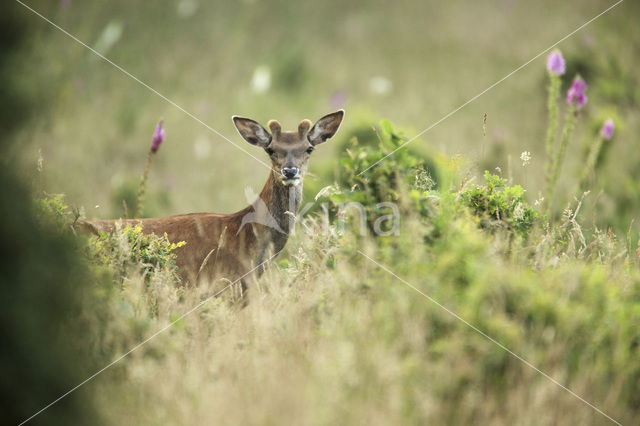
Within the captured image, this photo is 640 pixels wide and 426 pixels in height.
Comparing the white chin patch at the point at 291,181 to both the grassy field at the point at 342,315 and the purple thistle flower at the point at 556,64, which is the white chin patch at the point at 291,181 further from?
the purple thistle flower at the point at 556,64

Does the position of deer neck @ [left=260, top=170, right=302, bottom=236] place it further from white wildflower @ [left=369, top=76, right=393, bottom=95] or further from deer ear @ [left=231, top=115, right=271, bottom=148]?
white wildflower @ [left=369, top=76, right=393, bottom=95]

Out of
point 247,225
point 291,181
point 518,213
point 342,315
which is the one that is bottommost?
point 342,315

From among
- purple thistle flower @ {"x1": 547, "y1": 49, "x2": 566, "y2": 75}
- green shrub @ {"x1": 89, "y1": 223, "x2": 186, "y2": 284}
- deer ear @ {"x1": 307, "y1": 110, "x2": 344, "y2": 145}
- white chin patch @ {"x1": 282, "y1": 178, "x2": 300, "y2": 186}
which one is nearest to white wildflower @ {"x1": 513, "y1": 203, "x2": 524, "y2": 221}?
purple thistle flower @ {"x1": 547, "y1": 49, "x2": 566, "y2": 75}

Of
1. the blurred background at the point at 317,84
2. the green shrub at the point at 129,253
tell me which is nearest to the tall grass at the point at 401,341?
the green shrub at the point at 129,253

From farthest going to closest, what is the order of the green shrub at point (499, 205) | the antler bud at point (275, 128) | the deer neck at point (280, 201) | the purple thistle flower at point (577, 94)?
the antler bud at point (275, 128)
the deer neck at point (280, 201)
the purple thistle flower at point (577, 94)
the green shrub at point (499, 205)

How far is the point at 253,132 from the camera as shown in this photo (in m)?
7.81

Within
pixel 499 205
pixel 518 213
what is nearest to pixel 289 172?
pixel 499 205

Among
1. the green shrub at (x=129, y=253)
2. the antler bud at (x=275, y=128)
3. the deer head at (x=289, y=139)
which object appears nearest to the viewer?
the green shrub at (x=129, y=253)

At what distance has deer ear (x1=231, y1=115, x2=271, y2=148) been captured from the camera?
25.3 feet

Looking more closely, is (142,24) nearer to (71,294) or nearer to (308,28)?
(308,28)

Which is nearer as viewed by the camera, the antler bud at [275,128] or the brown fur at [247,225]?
the brown fur at [247,225]

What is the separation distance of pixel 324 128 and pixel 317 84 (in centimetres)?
2230

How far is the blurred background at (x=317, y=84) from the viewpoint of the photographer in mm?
15430

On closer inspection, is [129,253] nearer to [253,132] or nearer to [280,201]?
[280,201]
